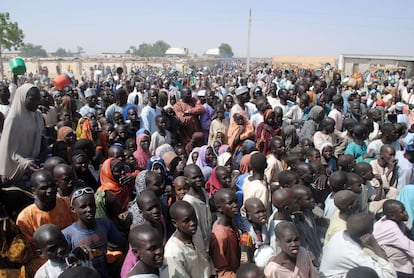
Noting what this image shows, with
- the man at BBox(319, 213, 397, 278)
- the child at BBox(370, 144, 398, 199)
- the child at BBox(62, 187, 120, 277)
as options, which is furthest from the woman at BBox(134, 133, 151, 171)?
the child at BBox(370, 144, 398, 199)

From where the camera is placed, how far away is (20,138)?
4.00m

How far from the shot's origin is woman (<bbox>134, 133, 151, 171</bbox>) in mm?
5383

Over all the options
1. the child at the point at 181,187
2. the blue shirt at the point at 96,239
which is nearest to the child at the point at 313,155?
the child at the point at 181,187

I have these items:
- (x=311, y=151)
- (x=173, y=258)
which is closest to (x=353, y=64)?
(x=311, y=151)

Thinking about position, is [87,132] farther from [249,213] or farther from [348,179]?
[348,179]

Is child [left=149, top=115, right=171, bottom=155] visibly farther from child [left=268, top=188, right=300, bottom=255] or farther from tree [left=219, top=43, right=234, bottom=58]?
tree [left=219, top=43, right=234, bottom=58]

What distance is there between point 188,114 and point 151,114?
2.29ft

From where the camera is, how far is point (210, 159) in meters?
5.09

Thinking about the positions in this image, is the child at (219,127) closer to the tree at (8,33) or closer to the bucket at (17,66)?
the bucket at (17,66)

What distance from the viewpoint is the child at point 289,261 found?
2.85 meters

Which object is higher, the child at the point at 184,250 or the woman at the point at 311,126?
the woman at the point at 311,126

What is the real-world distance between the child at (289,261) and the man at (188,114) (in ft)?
14.0

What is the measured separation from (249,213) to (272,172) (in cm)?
143

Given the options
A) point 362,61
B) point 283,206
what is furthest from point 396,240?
point 362,61
